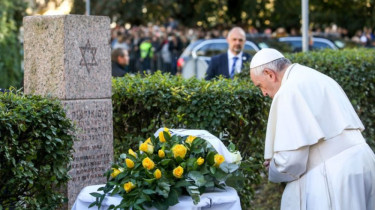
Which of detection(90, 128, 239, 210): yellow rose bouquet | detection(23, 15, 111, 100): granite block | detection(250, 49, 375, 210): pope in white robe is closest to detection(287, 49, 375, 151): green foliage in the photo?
detection(23, 15, 111, 100): granite block

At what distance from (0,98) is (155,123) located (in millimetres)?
1972

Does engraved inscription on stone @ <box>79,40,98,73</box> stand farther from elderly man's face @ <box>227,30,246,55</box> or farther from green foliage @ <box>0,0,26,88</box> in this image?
green foliage @ <box>0,0,26,88</box>

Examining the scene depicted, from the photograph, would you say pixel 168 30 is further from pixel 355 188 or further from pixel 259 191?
pixel 355 188

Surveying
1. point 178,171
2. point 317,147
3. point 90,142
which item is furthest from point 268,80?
point 90,142

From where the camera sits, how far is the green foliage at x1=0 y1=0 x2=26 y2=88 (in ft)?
61.6

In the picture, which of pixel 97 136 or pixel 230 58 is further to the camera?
pixel 230 58

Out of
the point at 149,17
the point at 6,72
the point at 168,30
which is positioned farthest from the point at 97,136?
the point at 149,17

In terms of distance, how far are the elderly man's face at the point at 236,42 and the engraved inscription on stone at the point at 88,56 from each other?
4.78 meters

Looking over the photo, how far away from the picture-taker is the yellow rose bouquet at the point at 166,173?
512 centimetres

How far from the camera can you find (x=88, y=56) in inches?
274

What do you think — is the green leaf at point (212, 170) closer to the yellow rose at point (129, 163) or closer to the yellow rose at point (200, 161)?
the yellow rose at point (200, 161)

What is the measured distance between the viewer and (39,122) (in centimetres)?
582

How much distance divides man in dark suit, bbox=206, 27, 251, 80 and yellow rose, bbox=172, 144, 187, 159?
18.4 feet

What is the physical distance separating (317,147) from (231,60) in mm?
5978
